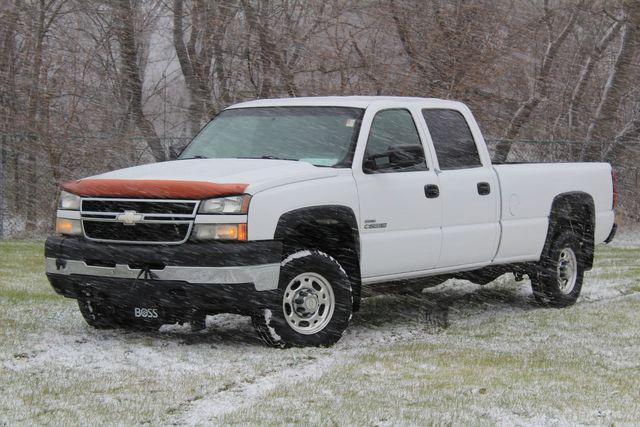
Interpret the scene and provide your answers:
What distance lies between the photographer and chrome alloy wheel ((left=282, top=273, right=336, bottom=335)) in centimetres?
809

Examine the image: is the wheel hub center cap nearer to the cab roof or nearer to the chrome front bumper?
the chrome front bumper

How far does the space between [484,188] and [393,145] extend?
46.1 inches

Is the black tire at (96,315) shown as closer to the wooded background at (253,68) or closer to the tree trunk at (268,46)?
the wooded background at (253,68)

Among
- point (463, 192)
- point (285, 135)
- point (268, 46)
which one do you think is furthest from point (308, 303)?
point (268, 46)

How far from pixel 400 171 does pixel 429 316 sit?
1.96m

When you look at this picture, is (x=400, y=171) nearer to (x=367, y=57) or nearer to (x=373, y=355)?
(x=373, y=355)

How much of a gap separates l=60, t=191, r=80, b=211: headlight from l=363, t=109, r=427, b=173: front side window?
2246 millimetres

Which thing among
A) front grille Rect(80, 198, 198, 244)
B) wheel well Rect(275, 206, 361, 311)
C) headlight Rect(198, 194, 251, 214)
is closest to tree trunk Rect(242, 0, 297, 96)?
wheel well Rect(275, 206, 361, 311)

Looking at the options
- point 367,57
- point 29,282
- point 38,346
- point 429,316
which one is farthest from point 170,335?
point 367,57

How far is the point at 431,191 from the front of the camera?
920cm

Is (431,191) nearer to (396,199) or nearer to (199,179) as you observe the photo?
(396,199)

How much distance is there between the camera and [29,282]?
1216 cm

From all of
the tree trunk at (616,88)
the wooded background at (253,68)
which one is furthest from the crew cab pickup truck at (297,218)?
the tree trunk at (616,88)

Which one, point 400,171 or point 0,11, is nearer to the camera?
point 400,171
